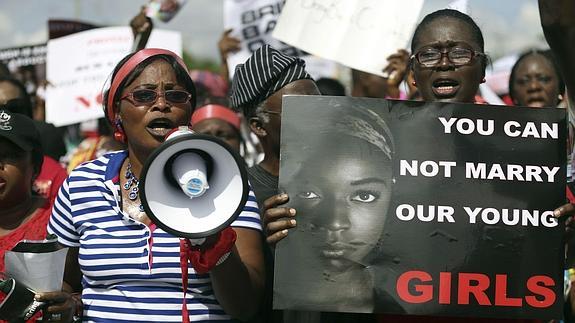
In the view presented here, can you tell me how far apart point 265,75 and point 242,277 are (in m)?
1.14

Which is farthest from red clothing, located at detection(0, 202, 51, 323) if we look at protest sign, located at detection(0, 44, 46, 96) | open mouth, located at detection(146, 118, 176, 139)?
protest sign, located at detection(0, 44, 46, 96)

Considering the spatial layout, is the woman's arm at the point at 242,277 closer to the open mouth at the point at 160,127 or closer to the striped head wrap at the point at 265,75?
the open mouth at the point at 160,127

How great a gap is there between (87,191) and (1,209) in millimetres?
983

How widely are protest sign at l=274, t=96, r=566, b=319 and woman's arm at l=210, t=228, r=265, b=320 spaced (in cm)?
10

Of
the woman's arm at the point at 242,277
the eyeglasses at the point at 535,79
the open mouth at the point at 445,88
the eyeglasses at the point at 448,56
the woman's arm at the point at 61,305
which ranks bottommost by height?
the woman's arm at the point at 61,305

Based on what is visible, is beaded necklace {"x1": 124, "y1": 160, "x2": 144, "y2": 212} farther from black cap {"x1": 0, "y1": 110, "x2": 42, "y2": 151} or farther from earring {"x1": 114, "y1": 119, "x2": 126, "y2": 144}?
black cap {"x1": 0, "y1": 110, "x2": 42, "y2": 151}

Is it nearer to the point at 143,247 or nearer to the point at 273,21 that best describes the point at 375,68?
the point at 273,21

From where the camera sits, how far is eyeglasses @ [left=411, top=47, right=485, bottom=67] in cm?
370

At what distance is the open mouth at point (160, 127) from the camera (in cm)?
356

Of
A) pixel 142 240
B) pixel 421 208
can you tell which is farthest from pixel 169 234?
pixel 421 208

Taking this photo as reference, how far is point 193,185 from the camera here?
3.17 meters

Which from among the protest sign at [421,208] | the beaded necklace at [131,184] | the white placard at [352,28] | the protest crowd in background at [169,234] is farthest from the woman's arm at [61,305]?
the white placard at [352,28]

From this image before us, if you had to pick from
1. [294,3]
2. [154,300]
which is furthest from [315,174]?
[294,3]

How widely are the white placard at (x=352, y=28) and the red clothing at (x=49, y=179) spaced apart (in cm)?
158
